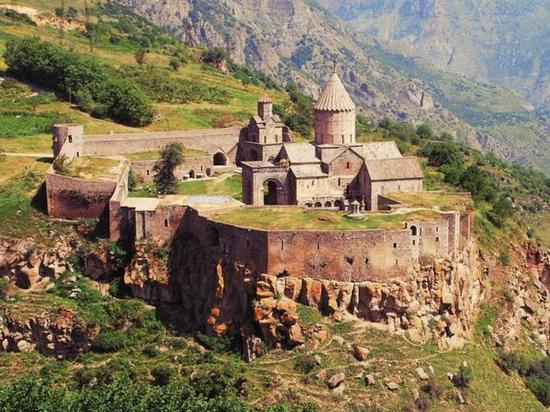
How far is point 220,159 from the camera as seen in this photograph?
3268 inches

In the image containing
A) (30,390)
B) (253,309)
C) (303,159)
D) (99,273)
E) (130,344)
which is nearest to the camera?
(30,390)

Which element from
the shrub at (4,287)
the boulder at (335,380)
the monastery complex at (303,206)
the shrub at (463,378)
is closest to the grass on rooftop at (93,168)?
the monastery complex at (303,206)

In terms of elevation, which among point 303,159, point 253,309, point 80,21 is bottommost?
point 253,309

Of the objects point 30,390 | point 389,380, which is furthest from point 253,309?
point 30,390

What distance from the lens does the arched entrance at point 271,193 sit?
216 feet

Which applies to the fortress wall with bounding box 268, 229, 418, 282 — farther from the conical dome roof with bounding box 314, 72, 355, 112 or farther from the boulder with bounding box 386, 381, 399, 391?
the conical dome roof with bounding box 314, 72, 355, 112

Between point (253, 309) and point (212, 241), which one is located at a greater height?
point (212, 241)

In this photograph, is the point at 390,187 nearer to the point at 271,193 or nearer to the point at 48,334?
the point at 271,193

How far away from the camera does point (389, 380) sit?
50219mm

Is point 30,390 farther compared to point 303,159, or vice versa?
point 303,159

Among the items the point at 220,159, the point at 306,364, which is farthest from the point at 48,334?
the point at 220,159

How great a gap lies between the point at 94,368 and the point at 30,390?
700 cm

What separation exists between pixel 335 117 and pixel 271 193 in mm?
7588

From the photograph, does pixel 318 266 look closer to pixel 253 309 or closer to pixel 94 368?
pixel 253 309
